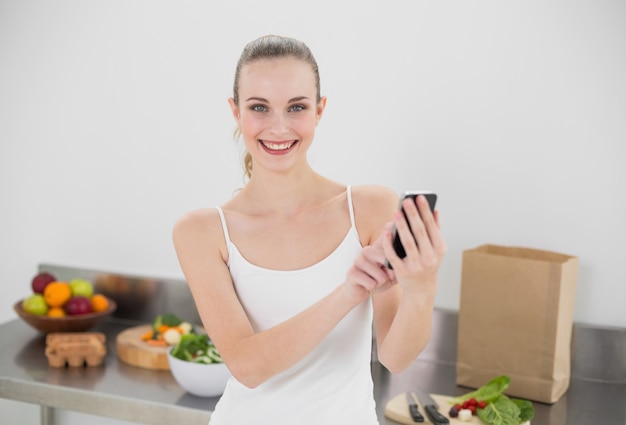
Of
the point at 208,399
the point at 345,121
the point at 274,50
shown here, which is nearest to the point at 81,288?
the point at 208,399

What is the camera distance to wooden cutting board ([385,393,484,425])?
1521 millimetres

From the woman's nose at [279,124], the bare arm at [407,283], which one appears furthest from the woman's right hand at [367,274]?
the woman's nose at [279,124]

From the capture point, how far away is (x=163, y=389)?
176cm

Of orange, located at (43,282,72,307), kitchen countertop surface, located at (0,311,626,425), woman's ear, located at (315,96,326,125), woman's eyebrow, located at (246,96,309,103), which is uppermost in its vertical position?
woman's eyebrow, located at (246,96,309,103)

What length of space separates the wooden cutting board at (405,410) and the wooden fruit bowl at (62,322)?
0.94 meters

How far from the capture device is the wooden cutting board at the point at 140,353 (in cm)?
188

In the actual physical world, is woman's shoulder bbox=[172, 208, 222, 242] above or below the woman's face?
below

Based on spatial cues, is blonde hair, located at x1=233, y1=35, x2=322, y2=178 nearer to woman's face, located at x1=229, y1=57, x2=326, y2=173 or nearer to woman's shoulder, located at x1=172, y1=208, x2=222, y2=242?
woman's face, located at x1=229, y1=57, x2=326, y2=173

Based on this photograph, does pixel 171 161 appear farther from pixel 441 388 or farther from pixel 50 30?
pixel 441 388

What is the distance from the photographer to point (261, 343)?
3.77ft

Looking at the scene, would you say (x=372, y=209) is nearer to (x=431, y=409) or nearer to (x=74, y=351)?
(x=431, y=409)

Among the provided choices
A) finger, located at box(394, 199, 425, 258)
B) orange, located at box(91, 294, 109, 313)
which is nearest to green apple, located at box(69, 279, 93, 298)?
orange, located at box(91, 294, 109, 313)

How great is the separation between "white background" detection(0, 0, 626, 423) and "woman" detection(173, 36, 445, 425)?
0.64 meters

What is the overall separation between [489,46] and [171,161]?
3.25 feet
